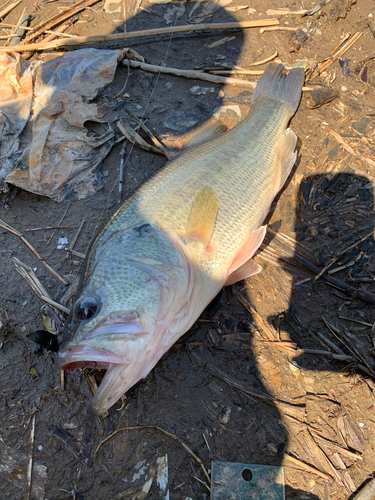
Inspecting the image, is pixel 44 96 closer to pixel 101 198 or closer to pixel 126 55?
pixel 126 55

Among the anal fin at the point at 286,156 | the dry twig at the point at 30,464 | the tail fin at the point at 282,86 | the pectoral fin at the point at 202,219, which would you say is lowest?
the dry twig at the point at 30,464

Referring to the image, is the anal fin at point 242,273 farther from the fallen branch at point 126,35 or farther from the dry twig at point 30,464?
the fallen branch at point 126,35

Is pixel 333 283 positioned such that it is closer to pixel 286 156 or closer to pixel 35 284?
pixel 286 156

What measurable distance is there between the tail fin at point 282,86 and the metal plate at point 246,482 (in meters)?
3.83

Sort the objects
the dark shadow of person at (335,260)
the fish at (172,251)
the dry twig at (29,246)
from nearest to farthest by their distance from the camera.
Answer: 1. the fish at (172,251)
2. the dark shadow of person at (335,260)
3. the dry twig at (29,246)

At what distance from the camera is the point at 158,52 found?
5500 millimetres

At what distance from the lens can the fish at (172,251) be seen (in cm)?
218

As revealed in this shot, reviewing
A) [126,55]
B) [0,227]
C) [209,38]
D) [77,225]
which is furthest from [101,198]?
[209,38]

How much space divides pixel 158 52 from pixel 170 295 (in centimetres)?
473

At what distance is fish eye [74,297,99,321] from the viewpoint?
2.32 metres

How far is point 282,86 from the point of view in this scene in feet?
14.0

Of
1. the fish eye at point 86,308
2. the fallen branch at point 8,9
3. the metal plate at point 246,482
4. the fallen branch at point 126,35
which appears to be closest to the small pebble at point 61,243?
the fish eye at point 86,308

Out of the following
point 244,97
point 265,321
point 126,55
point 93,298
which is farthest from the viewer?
point 126,55

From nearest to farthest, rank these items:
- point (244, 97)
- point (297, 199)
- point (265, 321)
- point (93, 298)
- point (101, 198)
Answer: point (93, 298) → point (265, 321) → point (297, 199) → point (101, 198) → point (244, 97)
